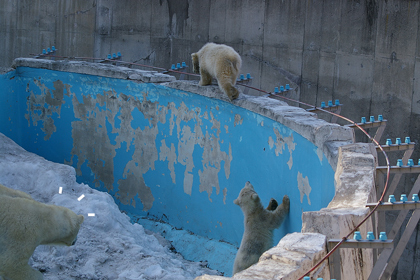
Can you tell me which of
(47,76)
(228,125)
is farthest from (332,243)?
(47,76)

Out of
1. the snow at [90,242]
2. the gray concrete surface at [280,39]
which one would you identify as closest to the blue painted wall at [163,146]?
the snow at [90,242]

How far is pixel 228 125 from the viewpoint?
6.32 metres

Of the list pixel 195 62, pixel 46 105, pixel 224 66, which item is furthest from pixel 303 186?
pixel 46 105

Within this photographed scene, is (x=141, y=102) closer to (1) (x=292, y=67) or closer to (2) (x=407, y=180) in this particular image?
(1) (x=292, y=67)

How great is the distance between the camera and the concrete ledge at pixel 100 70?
7305mm

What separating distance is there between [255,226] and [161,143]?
269cm

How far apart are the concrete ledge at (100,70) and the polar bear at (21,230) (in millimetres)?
3745

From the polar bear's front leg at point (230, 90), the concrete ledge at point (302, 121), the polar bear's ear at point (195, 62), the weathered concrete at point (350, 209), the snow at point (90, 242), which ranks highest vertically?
the polar bear's ear at point (195, 62)

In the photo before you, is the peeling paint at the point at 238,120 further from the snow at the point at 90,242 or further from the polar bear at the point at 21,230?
the polar bear at the point at 21,230

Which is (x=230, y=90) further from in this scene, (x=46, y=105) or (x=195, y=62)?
(x=46, y=105)

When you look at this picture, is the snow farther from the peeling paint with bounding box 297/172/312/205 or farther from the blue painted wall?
the peeling paint with bounding box 297/172/312/205

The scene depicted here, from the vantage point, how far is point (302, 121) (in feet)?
16.2

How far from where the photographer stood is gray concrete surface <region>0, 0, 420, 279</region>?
7453 millimetres

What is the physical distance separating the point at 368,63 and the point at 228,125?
2.67m
